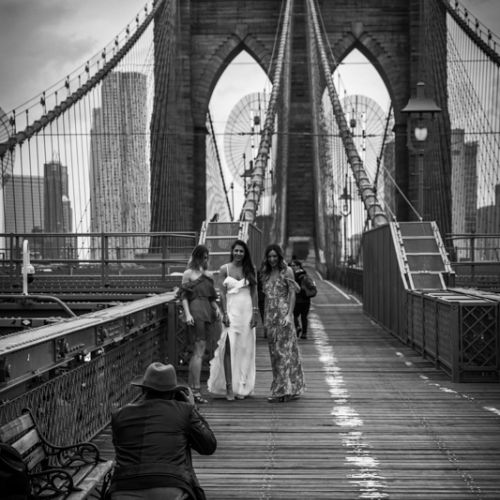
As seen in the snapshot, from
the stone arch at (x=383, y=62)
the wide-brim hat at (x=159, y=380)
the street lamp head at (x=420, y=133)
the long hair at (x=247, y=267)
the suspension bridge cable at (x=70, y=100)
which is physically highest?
the stone arch at (x=383, y=62)

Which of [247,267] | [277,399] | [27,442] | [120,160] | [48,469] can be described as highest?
[120,160]

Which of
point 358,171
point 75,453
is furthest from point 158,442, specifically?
point 358,171

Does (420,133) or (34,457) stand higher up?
(420,133)

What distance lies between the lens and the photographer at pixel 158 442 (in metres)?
4.46

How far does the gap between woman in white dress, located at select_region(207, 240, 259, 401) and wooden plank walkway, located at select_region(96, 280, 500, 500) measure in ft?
0.70

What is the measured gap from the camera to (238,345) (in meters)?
9.92

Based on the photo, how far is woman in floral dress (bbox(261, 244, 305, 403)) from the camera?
9695 mm

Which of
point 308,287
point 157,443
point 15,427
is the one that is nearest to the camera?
point 157,443

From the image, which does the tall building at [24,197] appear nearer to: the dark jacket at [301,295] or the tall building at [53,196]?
the tall building at [53,196]

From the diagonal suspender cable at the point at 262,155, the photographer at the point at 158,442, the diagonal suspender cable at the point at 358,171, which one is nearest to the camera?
the photographer at the point at 158,442

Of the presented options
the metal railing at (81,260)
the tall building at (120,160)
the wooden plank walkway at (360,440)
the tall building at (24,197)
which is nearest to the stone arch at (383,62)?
the tall building at (120,160)

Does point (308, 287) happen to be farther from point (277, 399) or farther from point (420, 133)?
point (277, 399)

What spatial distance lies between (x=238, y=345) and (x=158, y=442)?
5.34 meters

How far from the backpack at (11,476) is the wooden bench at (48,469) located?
1.84 feet
